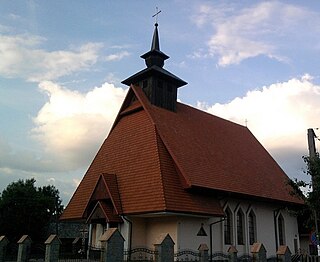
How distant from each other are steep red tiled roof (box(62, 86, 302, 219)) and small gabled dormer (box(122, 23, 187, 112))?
65 cm

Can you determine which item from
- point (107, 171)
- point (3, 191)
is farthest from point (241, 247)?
point (3, 191)

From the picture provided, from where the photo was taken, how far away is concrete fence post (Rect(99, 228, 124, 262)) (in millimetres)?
13562

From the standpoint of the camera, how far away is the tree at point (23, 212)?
35.7m

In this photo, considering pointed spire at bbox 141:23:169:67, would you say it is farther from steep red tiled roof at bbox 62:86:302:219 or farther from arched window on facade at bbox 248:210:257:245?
arched window on facade at bbox 248:210:257:245

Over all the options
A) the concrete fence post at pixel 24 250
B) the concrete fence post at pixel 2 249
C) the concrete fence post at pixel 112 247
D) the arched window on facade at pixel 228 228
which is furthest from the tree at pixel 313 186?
the concrete fence post at pixel 2 249

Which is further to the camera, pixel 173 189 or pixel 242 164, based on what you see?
pixel 242 164

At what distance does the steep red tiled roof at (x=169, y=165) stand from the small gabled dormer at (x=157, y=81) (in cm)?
65

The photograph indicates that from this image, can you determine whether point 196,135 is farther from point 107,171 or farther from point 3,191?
point 3,191

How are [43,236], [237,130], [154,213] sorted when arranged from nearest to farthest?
[154,213]
[237,130]
[43,236]

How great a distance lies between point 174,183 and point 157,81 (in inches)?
306

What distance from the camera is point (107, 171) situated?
22438 millimetres

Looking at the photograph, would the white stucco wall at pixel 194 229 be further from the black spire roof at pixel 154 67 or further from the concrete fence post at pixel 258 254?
the black spire roof at pixel 154 67

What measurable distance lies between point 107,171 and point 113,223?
3.59 m

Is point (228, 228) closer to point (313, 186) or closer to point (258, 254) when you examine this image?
point (258, 254)
